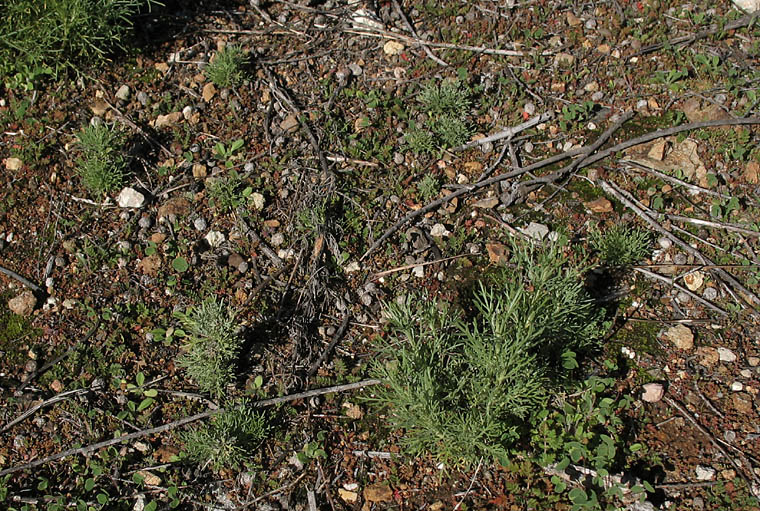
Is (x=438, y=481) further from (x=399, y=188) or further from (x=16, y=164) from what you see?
(x=16, y=164)

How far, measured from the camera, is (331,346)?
3.48 meters

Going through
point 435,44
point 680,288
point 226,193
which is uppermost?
point 435,44

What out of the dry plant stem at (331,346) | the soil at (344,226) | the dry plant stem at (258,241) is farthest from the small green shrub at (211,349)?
the dry plant stem at (258,241)

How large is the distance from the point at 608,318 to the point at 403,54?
7.64ft

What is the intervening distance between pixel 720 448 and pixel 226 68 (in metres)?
3.53

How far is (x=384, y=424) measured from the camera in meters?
3.27

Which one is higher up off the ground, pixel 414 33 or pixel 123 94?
pixel 414 33

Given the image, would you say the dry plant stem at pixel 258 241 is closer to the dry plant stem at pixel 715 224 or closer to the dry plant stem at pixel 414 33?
the dry plant stem at pixel 414 33

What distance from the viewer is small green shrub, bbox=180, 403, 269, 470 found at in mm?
3045

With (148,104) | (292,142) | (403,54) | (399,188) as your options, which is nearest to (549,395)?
(399,188)

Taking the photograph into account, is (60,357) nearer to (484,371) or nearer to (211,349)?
(211,349)

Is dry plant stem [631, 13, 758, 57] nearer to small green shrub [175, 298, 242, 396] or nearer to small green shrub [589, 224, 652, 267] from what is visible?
small green shrub [589, 224, 652, 267]

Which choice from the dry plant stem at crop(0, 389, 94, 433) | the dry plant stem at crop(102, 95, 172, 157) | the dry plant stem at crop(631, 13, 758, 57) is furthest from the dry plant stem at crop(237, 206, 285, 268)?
the dry plant stem at crop(631, 13, 758, 57)

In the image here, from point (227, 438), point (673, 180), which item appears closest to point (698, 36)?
point (673, 180)
